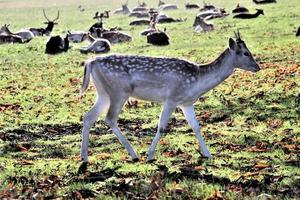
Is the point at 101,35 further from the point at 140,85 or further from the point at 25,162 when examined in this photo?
the point at 25,162

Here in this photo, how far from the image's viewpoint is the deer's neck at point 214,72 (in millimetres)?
11297

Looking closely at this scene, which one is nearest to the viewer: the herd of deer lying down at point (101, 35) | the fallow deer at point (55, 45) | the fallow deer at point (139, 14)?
the fallow deer at point (55, 45)

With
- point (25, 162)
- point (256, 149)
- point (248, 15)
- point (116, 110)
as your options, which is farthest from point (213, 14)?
point (25, 162)

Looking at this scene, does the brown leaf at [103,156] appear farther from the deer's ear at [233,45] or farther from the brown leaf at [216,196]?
the brown leaf at [216,196]

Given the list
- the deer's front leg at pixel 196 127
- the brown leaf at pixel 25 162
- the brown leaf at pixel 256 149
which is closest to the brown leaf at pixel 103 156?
the brown leaf at pixel 25 162

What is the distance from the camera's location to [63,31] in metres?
40.5

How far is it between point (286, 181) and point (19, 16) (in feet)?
157

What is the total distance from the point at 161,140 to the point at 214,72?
192 centimetres

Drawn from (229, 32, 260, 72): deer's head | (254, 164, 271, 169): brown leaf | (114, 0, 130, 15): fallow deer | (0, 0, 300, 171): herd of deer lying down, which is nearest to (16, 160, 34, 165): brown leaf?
(0, 0, 300, 171): herd of deer lying down

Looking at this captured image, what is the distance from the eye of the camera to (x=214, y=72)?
11.5 m

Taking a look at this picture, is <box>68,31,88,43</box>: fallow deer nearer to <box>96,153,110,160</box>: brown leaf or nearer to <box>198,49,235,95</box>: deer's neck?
<box>198,49,235,95</box>: deer's neck

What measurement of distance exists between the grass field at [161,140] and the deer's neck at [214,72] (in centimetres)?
119

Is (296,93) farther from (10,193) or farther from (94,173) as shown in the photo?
(10,193)

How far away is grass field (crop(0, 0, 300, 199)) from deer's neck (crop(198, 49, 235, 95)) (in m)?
1.19
